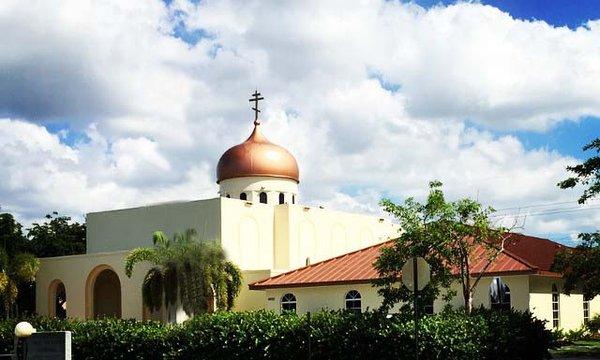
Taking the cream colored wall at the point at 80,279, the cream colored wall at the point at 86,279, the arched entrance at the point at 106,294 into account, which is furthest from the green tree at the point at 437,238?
the arched entrance at the point at 106,294

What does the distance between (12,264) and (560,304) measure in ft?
87.9

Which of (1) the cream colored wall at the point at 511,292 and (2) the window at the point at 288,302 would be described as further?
(2) the window at the point at 288,302

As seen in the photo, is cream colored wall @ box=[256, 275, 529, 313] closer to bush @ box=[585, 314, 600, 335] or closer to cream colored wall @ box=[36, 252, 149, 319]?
bush @ box=[585, 314, 600, 335]

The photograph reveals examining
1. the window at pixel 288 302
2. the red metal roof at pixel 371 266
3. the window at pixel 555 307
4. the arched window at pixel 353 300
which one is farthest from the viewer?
the window at pixel 288 302

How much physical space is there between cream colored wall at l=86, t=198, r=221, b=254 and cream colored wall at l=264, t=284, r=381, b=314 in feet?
27.8

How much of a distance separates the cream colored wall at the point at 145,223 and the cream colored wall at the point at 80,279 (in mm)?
2677

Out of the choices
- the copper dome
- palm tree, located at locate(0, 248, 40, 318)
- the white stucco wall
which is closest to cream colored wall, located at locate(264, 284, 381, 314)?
the white stucco wall

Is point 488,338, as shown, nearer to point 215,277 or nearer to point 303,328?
point 303,328

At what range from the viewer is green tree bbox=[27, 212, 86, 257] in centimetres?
6238

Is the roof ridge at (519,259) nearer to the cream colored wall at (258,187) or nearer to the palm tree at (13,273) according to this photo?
the cream colored wall at (258,187)

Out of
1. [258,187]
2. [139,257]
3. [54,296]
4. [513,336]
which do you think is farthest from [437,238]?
[54,296]

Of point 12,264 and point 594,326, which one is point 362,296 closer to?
point 594,326

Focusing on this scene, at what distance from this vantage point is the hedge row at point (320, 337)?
19578 millimetres

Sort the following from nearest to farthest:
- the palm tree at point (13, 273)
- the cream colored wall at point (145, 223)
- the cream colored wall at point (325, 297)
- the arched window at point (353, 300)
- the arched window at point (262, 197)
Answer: the cream colored wall at point (325, 297)
the arched window at point (353, 300)
the palm tree at point (13, 273)
the cream colored wall at point (145, 223)
the arched window at point (262, 197)
